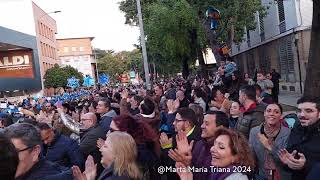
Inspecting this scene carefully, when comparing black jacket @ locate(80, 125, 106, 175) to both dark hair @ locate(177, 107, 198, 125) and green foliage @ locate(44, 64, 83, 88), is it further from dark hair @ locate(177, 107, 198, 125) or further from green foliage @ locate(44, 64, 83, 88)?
green foliage @ locate(44, 64, 83, 88)

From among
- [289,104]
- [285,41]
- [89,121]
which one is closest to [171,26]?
[285,41]

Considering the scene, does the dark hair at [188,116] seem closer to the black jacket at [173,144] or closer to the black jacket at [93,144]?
the black jacket at [173,144]

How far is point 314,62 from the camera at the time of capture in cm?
1088

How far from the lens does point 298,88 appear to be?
25922mm

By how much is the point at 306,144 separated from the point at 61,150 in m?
2.97

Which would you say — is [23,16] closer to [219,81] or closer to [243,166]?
[219,81]

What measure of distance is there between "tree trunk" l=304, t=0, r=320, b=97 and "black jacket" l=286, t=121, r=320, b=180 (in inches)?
240

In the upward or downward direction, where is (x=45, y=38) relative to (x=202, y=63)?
upward

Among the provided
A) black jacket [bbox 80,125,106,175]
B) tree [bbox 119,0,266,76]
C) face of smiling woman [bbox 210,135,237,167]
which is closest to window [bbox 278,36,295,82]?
tree [bbox 119,0,266,76]

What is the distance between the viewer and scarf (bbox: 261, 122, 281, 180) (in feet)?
16.5

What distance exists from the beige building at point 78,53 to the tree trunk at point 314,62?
101 m

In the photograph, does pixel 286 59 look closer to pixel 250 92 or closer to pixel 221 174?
pixel 250 92

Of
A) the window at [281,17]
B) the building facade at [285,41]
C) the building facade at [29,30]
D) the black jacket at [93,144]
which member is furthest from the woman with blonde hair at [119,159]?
the building facade at [29,30]

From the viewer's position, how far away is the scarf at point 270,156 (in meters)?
5.04
